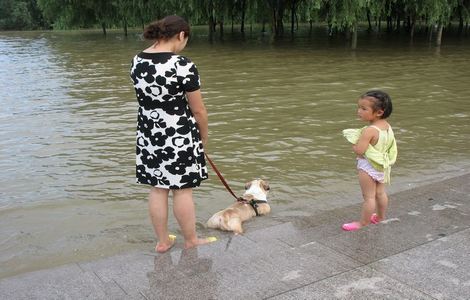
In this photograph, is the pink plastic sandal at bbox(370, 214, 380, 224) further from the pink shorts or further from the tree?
the tree

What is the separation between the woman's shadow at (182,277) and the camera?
3105mm

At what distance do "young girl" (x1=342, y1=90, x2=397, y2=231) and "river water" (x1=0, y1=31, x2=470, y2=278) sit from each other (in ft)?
3.84

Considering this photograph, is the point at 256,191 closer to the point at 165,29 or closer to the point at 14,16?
the point at 165,29

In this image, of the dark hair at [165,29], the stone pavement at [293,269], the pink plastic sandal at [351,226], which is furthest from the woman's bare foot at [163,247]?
the dark hair at [165,29]

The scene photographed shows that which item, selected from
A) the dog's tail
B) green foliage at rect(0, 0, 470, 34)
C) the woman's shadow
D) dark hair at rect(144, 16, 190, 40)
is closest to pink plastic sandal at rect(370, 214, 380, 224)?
the dog's tail

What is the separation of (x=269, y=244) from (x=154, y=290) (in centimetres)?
106

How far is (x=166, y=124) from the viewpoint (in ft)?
11.6

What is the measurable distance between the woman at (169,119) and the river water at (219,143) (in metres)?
0.97

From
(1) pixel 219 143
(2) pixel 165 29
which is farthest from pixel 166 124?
(1) pixel 219 143

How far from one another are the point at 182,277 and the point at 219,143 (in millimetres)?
4968

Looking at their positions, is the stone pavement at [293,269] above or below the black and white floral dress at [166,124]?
below

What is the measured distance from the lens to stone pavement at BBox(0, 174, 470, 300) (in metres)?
3.09

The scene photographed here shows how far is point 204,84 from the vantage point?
1388cm

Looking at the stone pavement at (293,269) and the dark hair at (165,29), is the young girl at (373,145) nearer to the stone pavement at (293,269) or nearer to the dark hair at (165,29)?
the stone pavement at (293,269)
